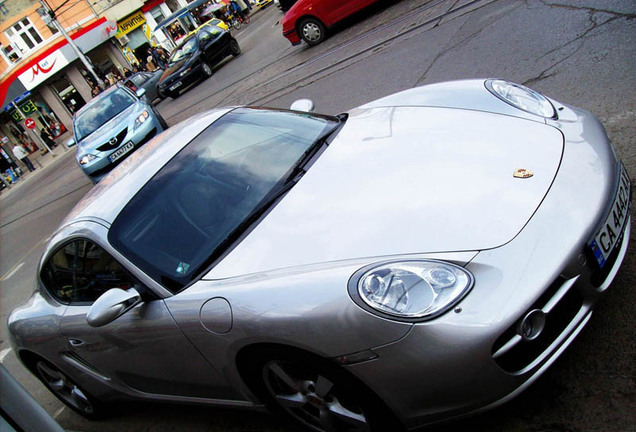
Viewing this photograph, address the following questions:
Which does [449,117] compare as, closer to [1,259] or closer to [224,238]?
[224,238]

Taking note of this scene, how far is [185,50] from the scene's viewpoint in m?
19.6

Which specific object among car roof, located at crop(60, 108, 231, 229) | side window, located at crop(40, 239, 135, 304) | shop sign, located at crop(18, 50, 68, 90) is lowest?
side window, located at crop(40, 239, 135, 304)

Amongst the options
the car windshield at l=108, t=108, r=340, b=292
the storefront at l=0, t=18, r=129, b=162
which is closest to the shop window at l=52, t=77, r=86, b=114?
the storefront at l=0, t=18, r=129, b=162

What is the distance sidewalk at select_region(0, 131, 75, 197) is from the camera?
2556 centimetres

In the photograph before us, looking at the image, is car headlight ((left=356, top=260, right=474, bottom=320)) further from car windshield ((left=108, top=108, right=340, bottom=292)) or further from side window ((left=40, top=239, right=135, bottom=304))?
side window ((left=40, top=239, right=135, bottom=304))

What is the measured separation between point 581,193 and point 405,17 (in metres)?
8.61

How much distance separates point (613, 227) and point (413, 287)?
3.09 ft

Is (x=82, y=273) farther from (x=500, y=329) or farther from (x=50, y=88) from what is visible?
(x=50, y=88)

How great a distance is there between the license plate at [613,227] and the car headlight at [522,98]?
0.67 m

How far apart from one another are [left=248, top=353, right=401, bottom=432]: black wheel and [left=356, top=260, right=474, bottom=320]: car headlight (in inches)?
13.0

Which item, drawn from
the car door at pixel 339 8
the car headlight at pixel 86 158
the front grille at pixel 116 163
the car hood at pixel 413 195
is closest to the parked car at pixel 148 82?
the car door at pixel 339 8

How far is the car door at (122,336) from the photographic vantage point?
2.53 meters

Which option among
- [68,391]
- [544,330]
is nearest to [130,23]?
[68,391]

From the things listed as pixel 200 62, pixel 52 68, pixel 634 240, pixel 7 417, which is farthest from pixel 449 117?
pixel 52 68
